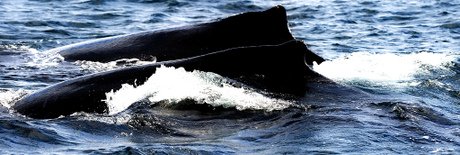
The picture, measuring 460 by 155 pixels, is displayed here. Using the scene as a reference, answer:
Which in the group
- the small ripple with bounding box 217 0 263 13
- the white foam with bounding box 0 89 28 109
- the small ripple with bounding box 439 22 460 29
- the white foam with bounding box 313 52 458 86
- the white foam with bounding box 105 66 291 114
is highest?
the white foam with bounding box 105 66 291 114

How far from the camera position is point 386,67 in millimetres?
15906

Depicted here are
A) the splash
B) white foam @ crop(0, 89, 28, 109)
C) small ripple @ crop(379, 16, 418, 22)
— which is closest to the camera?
white foam @ crop(0, 89, 28, 109)

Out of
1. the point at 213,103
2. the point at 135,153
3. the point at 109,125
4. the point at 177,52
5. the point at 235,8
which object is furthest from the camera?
the point at 235,8

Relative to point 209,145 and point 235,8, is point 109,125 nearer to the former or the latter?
point 209,145

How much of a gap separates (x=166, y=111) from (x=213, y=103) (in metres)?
0.55

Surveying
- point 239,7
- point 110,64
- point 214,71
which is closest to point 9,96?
point 110,64

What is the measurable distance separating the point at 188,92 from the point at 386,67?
5.74 m

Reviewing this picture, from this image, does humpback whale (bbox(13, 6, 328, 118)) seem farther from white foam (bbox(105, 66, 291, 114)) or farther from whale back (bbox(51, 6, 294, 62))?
whale back (bbox(51, 6, 294, 62))

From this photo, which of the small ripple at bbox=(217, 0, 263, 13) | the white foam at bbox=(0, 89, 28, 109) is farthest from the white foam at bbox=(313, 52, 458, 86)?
the small ripple at bbox=(217, 0, 263, 13)

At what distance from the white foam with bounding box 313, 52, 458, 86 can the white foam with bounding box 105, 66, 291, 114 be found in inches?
120

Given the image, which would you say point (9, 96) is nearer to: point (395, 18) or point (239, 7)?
point (395, 18)

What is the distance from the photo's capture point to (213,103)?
10.8 meters

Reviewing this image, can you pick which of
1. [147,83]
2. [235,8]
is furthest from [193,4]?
[147,83]

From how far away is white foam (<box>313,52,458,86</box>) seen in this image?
1414cm
